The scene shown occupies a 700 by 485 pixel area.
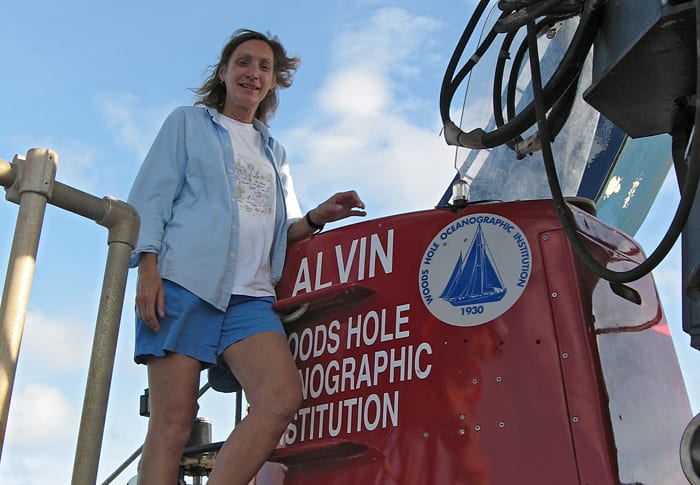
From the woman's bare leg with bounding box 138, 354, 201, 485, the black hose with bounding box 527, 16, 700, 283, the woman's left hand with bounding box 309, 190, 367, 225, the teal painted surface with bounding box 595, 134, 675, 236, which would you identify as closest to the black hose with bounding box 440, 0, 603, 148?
the black hose with bounding box 527, 16, 700, 283

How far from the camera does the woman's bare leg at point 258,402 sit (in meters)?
2.36

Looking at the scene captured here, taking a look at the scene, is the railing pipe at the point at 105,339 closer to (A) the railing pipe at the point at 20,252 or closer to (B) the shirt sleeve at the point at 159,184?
(A) the railing pipe at the point at 20,252

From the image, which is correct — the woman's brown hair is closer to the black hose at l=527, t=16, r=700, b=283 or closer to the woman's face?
the woman's face

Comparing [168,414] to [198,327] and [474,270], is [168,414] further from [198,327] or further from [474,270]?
[474,270]

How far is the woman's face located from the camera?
3.00m

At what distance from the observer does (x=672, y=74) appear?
1.70 metres

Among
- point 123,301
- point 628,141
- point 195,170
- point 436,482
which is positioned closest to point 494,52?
point 195,170

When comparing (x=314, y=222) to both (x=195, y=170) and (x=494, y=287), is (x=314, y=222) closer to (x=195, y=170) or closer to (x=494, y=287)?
(x=195, y=170)

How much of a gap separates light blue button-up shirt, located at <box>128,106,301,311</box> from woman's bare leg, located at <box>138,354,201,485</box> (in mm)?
210

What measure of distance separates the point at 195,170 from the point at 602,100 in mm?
1363

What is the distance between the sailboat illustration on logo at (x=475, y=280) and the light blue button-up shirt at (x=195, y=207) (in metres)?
0.62

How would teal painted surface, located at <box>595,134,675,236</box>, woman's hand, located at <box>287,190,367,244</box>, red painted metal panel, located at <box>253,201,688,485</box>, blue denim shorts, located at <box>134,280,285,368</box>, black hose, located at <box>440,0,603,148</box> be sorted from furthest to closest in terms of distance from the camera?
teal painted surface, located at <box>595,134,675,236</box>, woman's hand, located at <box>287,190,367,244</box>, blue denim shorts, located at <box>134,280,285,368</box>, red painted metal panel, located at <box>253,201,688,485</box>, black hose, located at <box>440,0,603,148</box>

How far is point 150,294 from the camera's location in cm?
254

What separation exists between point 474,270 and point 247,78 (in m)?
1.07
